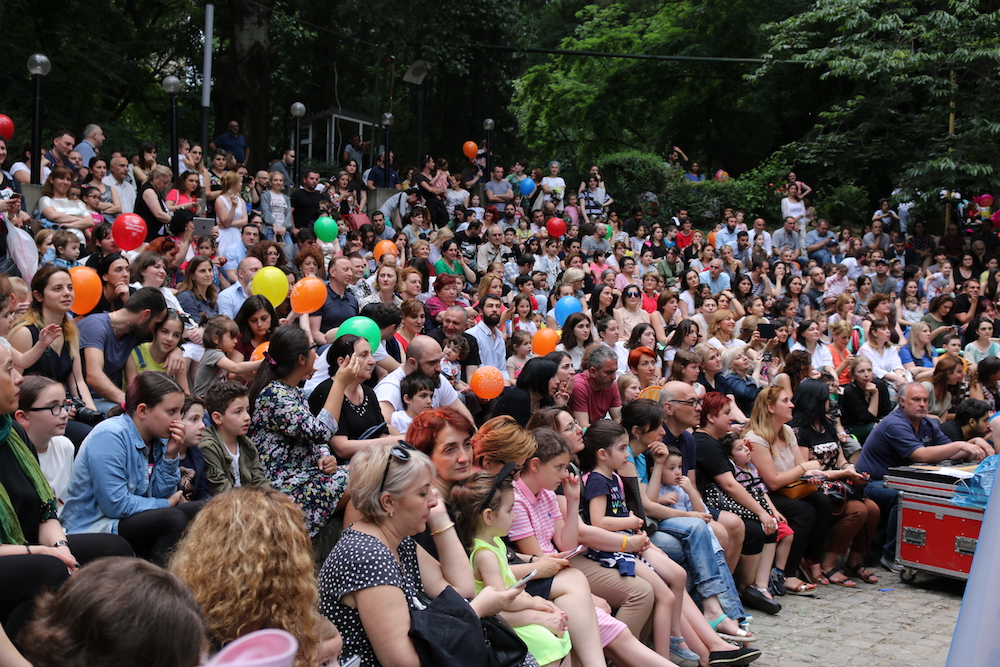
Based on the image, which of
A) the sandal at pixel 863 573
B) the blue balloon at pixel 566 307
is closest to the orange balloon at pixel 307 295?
the blue balloon at pixel 566 307

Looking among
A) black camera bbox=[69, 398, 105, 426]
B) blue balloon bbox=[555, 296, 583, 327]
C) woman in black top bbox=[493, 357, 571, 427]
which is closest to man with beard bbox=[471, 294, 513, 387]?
woman in black top bbox=[493, 357, 571, 427]

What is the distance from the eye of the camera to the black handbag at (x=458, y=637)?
3240mm

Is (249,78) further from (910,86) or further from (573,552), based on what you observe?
(573,552)

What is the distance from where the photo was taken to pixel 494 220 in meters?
13.8

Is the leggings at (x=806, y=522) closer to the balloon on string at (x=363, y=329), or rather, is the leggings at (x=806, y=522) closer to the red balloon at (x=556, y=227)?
the balloon on string at (x=363, y=329)

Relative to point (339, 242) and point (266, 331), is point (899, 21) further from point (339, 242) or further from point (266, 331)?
point (266, 331)

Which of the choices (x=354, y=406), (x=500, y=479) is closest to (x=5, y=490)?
(x=500, y=479)

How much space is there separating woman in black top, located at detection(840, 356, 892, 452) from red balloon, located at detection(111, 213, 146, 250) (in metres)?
6.54

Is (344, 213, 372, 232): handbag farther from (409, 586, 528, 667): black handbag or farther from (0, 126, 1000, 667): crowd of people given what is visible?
(409, 586, 528, 667): black handbag

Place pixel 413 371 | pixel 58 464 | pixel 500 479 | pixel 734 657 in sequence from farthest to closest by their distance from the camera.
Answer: pixel 413 371, pixel 734 657, pixel 500 479, pixel 58 464

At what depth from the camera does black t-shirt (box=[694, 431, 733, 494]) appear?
6531 mm

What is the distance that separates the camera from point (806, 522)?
695 centimetres

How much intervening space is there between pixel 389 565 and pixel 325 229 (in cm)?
856

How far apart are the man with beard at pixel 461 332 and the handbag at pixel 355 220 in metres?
5.59
